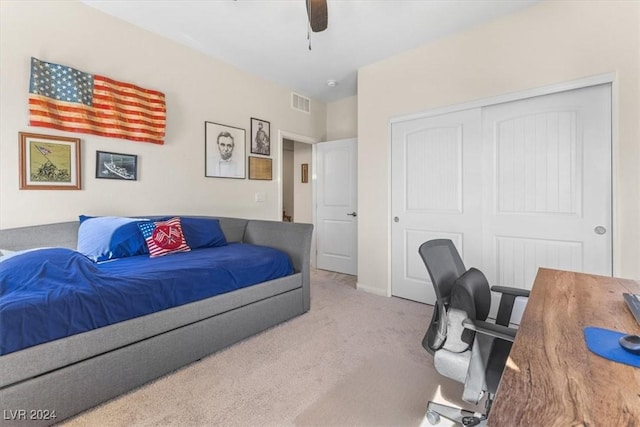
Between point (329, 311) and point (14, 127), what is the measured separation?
9.47 ft

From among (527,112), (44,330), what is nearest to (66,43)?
(44,330)

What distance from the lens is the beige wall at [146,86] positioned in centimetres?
208

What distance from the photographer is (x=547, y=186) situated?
2367mm

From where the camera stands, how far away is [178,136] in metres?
3.00

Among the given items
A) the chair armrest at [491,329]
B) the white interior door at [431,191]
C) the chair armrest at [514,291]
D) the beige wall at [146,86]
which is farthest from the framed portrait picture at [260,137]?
the chair armrest at [491,329]

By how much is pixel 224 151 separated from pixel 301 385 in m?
2.63

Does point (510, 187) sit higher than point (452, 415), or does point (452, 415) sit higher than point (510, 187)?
point (510, 187)

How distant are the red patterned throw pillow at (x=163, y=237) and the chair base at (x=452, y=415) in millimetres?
2148

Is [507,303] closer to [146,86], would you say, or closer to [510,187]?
[510,187]

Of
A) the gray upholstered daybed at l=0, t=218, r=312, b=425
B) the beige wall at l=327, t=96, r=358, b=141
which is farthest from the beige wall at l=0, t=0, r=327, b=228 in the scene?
the beige wall at l=327, t=96, r=358, b=141

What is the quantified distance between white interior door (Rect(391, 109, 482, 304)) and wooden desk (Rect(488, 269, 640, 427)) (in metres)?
1.78

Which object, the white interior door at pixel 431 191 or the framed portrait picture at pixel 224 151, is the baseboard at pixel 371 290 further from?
the framed portrait picture at pixel 224 151

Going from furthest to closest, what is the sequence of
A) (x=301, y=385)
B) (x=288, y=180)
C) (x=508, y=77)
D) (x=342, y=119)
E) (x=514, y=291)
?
1. (x=288, y=180)
2. (x=342, y=119)
3. (x=508, y=77)
4. (x=301, y=385)
5. (x=514, y=291)

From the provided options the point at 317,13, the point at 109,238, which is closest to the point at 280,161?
the point at 109,238
